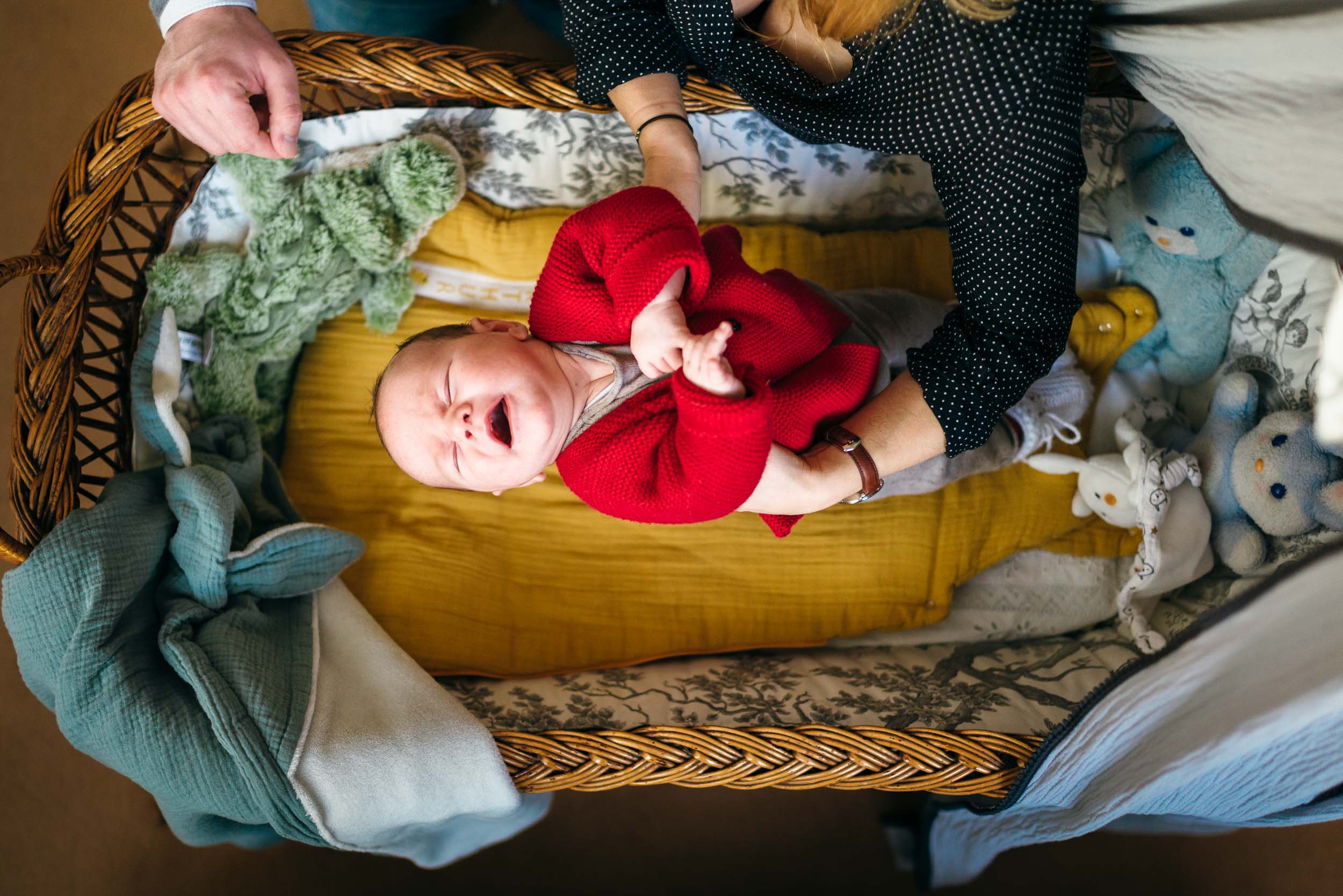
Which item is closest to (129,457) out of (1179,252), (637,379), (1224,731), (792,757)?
(637,379)

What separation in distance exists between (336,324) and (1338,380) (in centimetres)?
134

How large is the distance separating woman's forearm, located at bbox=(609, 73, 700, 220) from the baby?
74 millimetres

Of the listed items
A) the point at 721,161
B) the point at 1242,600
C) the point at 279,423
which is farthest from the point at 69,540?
the point at 1242,600

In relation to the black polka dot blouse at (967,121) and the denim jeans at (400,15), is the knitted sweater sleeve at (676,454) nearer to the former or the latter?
the black polka dot blouse at (967,121)

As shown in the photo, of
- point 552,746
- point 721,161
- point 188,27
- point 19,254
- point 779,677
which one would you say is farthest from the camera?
point 19,254

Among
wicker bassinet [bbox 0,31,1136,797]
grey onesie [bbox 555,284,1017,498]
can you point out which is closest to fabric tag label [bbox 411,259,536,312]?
wicker bassinet [bbox 0,31,1136,797]

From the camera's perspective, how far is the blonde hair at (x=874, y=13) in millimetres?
773

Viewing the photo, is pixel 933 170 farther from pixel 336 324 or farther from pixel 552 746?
pixel 336 324

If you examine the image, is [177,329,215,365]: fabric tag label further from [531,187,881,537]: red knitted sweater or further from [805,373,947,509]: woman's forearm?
[805,373,947,509]: woman's forearm

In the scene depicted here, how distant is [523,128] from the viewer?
4.43 ft

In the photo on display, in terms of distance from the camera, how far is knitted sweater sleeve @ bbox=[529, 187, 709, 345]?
824mm

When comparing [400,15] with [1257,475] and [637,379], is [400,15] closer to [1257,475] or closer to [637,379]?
[637,379]

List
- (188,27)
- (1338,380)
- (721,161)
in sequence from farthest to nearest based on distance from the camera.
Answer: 1. (721,161)
2. (188,27)
3. (1338,380)

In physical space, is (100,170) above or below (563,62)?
below
